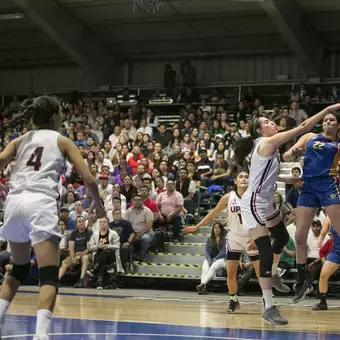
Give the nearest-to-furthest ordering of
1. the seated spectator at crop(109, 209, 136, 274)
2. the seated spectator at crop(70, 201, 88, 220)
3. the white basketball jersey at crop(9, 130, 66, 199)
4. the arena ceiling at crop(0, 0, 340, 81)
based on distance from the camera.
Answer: the white basketball jersey at crop(9, 130, 66, 199), the seated spectator at crop(109, 209, 136, 274), the seated spectator at crop(70, 201, 88, 220), the arena ceiling at crop(0, 0, 340, 81)

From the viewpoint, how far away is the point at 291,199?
48.6ft

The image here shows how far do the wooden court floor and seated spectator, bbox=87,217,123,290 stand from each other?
66.6 inches

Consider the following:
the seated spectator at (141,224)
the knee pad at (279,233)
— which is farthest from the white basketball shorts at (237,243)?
the seated spectator at (141,224)

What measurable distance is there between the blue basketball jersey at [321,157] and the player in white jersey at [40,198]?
3.06 meters

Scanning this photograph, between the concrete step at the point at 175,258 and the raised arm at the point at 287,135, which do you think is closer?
the raised arm at the point at 287,135

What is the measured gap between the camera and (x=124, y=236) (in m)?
15.0

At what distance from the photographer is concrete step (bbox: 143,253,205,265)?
15047mm

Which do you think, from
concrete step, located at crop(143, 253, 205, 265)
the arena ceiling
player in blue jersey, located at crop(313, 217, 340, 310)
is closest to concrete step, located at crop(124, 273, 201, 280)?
concrete step, located at crop(143, 253, 205, 265)

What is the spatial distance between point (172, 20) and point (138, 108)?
317cm

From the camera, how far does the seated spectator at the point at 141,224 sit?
49.4 feet

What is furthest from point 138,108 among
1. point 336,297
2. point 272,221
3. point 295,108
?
point 272,221

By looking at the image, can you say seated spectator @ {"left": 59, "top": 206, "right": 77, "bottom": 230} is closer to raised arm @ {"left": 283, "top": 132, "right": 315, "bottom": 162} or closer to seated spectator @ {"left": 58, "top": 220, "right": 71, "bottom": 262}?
seated spectator @ {"left": 58, "top": 220, "right": 71, "bottom": 262}

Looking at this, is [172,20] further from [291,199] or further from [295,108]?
[291,199]

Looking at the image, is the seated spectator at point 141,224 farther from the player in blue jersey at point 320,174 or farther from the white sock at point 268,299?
the white sock at point 268,299
